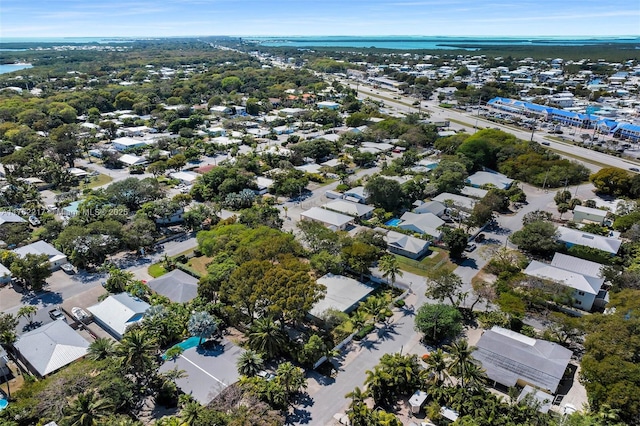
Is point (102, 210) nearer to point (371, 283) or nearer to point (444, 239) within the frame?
point (371, 283)

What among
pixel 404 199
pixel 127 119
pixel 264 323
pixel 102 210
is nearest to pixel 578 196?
pixel 404 199

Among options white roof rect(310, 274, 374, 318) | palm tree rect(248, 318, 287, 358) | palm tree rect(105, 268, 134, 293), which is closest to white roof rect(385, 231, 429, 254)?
white roof rect(310, 274, 374, 318)

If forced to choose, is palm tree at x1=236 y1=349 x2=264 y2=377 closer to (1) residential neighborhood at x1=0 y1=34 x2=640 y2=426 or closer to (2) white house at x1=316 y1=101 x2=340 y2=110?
(1) residential neighborhood at x1=0 y1=34 x2=640 y2=426

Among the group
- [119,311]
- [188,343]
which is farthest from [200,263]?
[188,343]

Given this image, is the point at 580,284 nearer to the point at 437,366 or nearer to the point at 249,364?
the point at 437,366

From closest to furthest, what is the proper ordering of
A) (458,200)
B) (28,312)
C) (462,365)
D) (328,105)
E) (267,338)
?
(462,365) → (267,338) → (28,312) → (458,200) → (328,105)

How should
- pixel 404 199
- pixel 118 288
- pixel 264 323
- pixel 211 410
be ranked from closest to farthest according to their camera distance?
pixel 211 410
pixel 264 323
pixel 118 288
pixel 404 199
